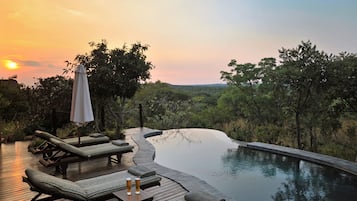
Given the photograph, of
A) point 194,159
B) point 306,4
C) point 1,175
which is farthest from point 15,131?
point 306,4

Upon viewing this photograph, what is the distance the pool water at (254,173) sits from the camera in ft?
14.4

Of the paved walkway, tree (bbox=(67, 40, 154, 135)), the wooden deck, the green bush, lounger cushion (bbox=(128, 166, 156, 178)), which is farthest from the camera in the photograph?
tree (bbox=(67, 40, 154, 135))

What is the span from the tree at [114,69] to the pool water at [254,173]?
2.45 m

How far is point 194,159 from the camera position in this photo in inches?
264

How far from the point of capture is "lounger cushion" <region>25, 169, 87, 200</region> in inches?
111

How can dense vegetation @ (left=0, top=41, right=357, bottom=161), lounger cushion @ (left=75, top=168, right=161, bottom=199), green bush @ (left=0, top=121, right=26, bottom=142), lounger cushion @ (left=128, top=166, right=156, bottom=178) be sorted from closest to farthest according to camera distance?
lounger cushion @ (left=75, top=168, right=161, bottom=199) → lounger cushion @ (left=128, top=166, right=156, bottom=178) → dense vegetation @ (left=0, top=41, right=357, bottom=161) → green bush @ (left=0, top=121, right=26, bottom=142)

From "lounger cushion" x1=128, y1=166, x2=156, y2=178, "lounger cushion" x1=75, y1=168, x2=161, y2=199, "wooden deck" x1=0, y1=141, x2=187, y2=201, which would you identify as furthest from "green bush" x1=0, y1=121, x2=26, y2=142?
"lounger cushion" x1=128, y1=166, x2=156, y2=178

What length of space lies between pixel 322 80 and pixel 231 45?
203 inches

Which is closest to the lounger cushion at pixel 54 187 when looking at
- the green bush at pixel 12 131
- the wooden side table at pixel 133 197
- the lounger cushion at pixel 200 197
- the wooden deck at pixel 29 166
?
the wooden side table at pixel 133 197

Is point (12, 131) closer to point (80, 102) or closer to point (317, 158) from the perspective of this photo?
point (80, 102)

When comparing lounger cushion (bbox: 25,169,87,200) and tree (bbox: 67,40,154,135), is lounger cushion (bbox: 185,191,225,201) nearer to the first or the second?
lounger cushion (bbox: 25,169,87,200)

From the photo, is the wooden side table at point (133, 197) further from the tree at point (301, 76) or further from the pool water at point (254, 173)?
the tree at point (301, 76)

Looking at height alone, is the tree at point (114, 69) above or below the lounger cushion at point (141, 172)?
above

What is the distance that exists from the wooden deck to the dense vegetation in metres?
2.69
